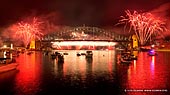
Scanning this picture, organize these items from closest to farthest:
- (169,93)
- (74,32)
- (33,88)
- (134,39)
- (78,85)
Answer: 1. (169,93)
2. (33,88)
3. (78,85)
4. (134,39)
5. (74,32)

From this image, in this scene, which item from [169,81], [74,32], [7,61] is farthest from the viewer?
[74,32]

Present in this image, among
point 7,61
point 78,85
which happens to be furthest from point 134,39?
point 78,85

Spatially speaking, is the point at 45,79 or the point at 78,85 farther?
the point at 45,79

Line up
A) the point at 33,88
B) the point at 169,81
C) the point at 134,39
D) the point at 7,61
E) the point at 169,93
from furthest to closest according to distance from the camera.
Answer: the point at 134,39 → the point at 7,61 → the point at 169,81 → the point at 33,88 → the point at 169,93

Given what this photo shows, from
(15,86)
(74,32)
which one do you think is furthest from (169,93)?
(74,32)

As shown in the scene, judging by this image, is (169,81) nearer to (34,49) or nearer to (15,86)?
(15,86)

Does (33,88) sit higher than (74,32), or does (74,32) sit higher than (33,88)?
(74,32)

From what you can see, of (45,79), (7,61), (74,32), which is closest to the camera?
(45,79)

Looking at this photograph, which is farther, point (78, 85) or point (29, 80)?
point (29, 80)

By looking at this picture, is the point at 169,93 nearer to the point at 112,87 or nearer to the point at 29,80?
the point at 112,87
